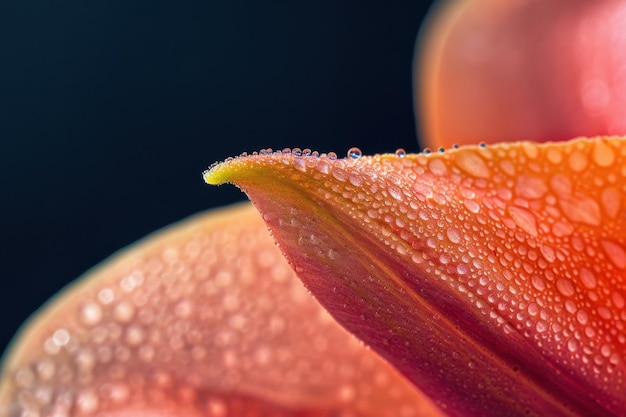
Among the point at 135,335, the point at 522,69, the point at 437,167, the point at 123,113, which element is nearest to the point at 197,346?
the point at 135,335

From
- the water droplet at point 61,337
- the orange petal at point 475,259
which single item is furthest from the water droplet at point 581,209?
the water droplet at point 61,337

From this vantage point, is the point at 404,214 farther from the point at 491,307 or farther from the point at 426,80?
the point at 426,80

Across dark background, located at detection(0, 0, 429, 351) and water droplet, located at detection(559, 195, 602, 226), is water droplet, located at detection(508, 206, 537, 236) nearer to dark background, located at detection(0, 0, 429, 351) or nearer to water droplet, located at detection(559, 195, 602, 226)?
water droplet, located at detection(559, 195, 602, 226)

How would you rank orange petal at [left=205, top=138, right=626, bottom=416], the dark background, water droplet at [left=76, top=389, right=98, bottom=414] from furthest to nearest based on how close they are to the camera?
the dark background, water droplet at [left=76, top=389, right=98, bottom=414], orange petal at [left=205, top=138, right=626, bottom=416]

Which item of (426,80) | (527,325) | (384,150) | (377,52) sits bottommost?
(527,325)

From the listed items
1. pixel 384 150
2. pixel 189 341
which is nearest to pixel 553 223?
pixel 189 341

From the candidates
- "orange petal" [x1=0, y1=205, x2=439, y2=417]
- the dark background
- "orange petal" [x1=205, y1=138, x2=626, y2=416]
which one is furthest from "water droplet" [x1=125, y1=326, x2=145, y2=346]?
the dark background
